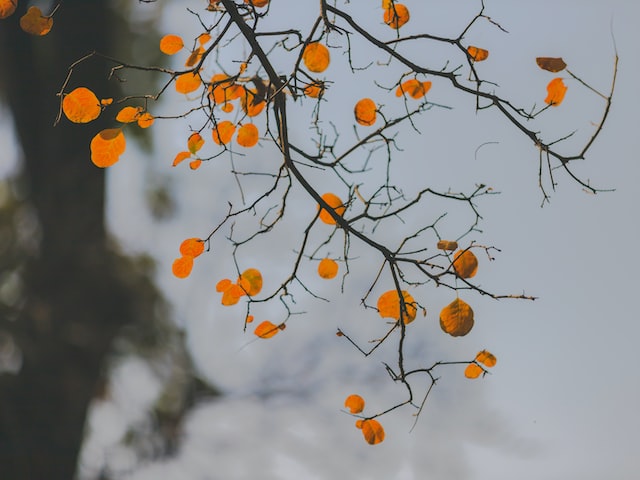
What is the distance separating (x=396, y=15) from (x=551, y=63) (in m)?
0.36

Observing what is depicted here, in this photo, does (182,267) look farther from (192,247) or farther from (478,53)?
(478,53)

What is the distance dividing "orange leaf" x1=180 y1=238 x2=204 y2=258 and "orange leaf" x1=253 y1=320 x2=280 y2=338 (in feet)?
0.75

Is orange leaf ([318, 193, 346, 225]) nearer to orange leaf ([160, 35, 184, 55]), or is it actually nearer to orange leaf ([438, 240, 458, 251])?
orange leaf ([438, 240, 458, 251])

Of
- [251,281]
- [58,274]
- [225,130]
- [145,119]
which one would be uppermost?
[58,274]

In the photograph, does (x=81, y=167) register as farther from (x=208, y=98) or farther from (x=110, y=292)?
(x=208, y=98)

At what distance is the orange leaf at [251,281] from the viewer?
1415 millimetres

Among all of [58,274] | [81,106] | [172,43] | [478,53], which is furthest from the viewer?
[58,274]

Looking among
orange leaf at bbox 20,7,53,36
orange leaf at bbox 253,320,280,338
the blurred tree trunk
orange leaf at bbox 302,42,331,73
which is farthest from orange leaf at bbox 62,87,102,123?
the blurred tree trunk

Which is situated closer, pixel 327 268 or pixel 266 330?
pixel 266 330

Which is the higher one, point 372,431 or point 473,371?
point 473,371

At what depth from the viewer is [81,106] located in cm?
118

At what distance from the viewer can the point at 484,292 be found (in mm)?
1156

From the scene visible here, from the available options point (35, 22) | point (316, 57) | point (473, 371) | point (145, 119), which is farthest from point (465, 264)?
point (35, 22)

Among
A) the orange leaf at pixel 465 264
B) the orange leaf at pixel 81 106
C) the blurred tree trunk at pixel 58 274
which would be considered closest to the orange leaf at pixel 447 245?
the orange leaf at pixel 465 264
